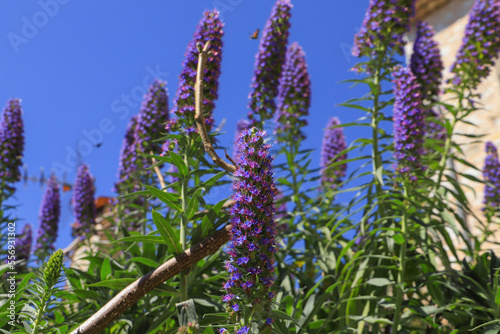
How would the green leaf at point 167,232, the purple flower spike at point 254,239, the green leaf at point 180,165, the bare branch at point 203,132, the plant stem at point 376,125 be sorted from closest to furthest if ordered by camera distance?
the purple flower spike at point 254,239
the green leaf at point 167,232
the bare branch at point 203,132
the green leaf at point 180,165
the plant stem at point 376,125

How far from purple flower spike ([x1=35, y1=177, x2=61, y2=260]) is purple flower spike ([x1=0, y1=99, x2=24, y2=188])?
1.87ft

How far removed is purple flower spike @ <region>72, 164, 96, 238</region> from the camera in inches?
162

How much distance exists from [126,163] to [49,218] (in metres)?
0.97

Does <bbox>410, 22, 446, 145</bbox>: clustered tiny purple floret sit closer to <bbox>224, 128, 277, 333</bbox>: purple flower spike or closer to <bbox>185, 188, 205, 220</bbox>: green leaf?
<bbox>185, 188, 205, 220</bbox>: green leaf

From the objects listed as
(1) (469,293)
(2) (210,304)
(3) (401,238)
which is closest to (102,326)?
(2) (210,304)

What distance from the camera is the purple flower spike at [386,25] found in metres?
3.50

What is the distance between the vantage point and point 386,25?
11.5 ft

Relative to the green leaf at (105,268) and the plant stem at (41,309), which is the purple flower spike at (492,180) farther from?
the plant stem at (41,309)

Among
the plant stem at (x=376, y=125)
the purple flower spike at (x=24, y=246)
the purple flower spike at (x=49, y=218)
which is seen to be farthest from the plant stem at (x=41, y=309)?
the purple flower spike at (x=24, y=246)

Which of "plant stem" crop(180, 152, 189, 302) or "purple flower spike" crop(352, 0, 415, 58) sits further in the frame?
"purple flower spike" crop(352, 0, 415, 58)

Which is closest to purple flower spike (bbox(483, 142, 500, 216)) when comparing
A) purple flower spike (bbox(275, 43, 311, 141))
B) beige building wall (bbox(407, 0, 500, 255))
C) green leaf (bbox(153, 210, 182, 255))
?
purple flower spike (bbox(275, 43, 311, 141))

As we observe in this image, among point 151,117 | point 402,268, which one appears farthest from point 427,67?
point 151,117

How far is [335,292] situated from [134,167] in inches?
80.7

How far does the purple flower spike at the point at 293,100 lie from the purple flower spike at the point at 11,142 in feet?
7.21
